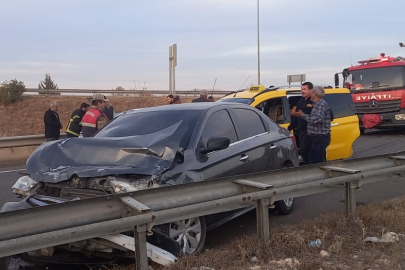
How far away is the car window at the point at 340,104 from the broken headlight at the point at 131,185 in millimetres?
6776

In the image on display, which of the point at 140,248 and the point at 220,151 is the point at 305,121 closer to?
the point at 220,151

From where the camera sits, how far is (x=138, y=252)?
409cm

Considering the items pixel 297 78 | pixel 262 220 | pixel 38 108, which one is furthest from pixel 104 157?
pixel 38 108

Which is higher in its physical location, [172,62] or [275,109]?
[172,62]

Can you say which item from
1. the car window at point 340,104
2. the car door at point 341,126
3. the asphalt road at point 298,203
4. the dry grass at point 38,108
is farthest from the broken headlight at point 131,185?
the dry grass at point 38,108

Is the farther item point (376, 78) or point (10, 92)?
point (10, 92)

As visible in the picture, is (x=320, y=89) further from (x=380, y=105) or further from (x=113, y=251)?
(x=380, y=105)

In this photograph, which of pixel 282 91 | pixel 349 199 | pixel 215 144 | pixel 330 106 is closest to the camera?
pixel 215 144

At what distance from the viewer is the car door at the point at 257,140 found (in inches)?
Result: 250

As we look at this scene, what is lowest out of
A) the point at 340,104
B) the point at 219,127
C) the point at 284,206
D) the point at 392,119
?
the point at 284,206

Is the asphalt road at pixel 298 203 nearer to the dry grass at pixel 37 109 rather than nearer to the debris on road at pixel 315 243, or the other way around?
the debris on road at pixel 315 243

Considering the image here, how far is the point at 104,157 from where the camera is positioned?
5180 millimetres

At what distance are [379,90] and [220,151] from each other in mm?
13776

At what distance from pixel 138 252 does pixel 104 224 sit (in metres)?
0.41
